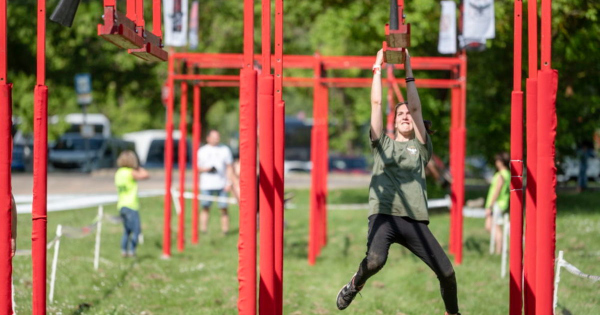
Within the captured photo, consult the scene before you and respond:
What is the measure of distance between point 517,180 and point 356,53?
2771 centimetres

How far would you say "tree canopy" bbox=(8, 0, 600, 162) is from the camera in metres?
15.7

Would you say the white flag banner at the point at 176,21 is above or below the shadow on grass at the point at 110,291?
above

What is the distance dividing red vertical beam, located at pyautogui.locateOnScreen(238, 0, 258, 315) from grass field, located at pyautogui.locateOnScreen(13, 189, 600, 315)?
296 cm

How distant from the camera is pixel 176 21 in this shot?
1284 cm

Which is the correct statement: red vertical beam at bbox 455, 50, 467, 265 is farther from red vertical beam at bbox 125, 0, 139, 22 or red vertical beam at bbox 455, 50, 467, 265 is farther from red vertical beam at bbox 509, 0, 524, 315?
red vertical beam at bbox 125, 0, 139, 22

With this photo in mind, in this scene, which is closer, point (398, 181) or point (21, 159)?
point (398, 181)

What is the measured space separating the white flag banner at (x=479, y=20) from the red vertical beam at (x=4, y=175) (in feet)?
24.8

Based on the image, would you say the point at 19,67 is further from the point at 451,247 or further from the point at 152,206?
the point at 451,247

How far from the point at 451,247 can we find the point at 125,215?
4.86 m

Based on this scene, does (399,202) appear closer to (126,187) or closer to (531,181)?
(531,181)

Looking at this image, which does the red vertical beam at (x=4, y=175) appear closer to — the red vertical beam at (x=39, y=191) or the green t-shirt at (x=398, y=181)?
the red vertical beam at (x=39, y=191)

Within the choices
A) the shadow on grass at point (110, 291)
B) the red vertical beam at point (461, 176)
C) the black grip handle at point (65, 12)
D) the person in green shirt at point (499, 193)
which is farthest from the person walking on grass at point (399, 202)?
the person in green shirt at point (499, 193)

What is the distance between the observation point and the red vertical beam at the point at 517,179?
593 cm

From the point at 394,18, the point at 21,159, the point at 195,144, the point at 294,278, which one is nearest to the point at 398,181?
the point at 394,18
